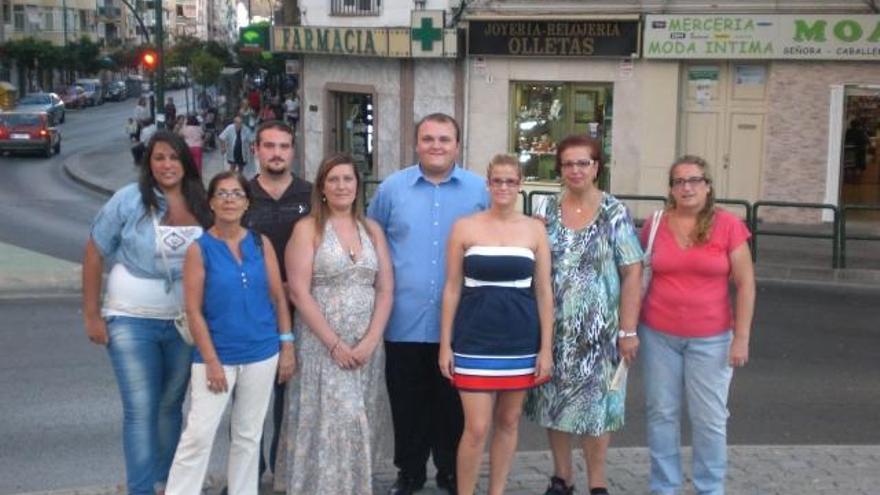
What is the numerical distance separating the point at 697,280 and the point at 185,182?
2.45 m

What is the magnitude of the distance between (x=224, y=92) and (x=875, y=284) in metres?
39.7

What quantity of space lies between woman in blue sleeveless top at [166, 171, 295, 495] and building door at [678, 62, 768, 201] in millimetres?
15842

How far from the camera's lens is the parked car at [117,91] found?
281 ft

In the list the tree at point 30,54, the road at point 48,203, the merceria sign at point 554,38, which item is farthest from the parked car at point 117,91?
the merceria sign at point 554,38

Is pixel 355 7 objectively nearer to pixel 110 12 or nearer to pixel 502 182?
pixel 502 182

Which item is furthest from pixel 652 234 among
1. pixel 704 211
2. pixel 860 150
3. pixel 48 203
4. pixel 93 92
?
pixel 93 92

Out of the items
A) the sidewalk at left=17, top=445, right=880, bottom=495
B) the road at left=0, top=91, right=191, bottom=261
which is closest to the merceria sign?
the road at left=0, top=91, right=191, bottom=261

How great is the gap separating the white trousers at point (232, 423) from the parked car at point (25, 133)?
36.0 metres

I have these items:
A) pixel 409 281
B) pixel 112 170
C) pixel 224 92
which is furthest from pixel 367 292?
pixel 224 92

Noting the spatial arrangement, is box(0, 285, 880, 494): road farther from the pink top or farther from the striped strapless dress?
the striped strapless dress

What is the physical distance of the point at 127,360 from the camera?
5445 millimetres

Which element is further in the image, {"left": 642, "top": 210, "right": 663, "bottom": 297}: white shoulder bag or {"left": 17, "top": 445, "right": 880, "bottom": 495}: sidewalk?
{"left": 17, "top": 445, "right": 880, "bottom": 495}: sidewalk

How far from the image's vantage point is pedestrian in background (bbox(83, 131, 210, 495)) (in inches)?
215

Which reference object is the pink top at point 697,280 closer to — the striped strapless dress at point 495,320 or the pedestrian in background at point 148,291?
the striped strapless dress at point 495,320
